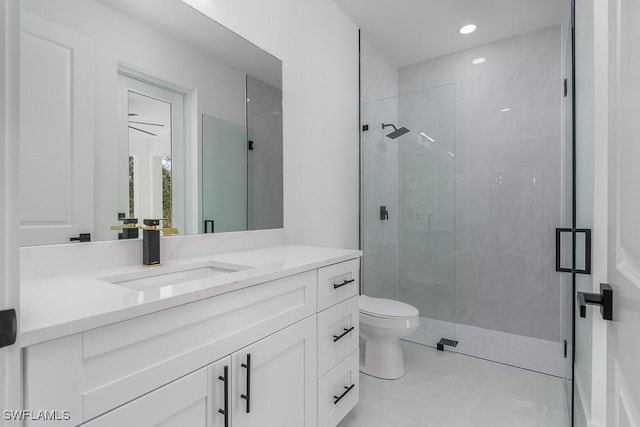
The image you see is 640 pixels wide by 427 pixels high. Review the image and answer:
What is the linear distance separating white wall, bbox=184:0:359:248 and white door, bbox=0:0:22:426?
1227mm

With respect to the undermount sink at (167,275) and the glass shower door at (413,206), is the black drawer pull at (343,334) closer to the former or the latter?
Answer: the undermount sink at (167,275)

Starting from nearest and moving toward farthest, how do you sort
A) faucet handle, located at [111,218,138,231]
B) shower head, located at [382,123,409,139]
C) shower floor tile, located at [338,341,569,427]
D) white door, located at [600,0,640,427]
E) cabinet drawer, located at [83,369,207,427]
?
white door, located at [600,0,640,427] → cabinet drawer, located at [83,369,207,427] → faucet handle, located at [111,218,138,231] → shower floor tile, located at [338,341,569,427] → shower head, located at [382,123,409,139]

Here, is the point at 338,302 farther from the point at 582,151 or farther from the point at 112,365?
the point at 582,151

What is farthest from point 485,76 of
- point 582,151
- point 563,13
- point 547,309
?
point 547,309

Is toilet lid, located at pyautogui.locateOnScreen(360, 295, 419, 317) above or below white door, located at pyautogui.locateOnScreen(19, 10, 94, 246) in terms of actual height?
below

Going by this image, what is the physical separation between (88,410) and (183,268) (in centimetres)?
65

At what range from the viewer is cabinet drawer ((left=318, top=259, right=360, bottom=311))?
4.49ft

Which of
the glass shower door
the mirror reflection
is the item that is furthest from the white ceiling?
the mirror reflection

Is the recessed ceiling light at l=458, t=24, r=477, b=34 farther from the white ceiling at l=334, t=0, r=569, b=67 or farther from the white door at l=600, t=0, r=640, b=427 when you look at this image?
the white door at l=600, t=0, r=640, b=427

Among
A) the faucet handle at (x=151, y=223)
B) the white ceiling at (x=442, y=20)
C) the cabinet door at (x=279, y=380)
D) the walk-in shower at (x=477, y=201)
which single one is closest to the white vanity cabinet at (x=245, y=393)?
the cabinet door at (x=279, y=380)

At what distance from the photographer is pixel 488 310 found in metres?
2.82

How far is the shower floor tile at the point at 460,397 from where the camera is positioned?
5.58 ft

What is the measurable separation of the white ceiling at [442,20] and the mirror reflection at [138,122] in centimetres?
125

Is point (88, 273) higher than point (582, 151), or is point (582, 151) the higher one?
point (582, 151)
